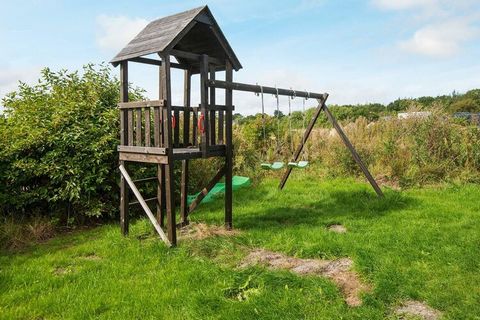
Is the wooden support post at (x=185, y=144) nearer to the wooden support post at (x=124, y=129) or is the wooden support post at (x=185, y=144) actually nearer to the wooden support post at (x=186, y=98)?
the wooden support post at (x=186, y=98)

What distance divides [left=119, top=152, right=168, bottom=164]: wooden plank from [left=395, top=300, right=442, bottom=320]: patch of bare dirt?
3469mm

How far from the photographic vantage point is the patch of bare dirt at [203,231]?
591 centimetres

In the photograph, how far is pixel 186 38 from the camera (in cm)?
641

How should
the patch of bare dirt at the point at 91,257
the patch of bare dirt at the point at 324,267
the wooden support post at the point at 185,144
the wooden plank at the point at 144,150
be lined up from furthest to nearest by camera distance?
the wooden support post at the point at 185,144 < the wooden plank at the point at 144,150 < the patch of bare dirt at the point at 91,257 < the patch of bare dirt at the point at 324,267

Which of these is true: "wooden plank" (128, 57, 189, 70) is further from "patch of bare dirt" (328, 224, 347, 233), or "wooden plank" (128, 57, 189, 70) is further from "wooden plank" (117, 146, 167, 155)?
"patch of bare dirt" (328, 224, 347, 233)

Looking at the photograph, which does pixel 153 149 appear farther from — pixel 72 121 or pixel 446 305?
pixel 446 305

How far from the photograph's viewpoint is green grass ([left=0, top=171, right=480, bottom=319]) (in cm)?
365

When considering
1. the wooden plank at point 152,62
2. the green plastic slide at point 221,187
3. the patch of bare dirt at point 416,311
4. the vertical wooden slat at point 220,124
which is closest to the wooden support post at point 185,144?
the wooden plank at point 152,62

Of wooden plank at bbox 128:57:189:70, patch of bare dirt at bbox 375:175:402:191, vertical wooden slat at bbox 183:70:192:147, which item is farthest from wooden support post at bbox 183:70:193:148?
patch of bare dirt at bbox 375:175:402:191

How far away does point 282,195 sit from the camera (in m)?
8.80

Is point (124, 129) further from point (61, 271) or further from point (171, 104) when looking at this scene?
point (61, 271)

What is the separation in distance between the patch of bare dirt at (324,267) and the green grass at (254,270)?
0.12 meters

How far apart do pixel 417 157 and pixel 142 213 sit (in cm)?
748

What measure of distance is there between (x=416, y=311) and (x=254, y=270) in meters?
1.77
